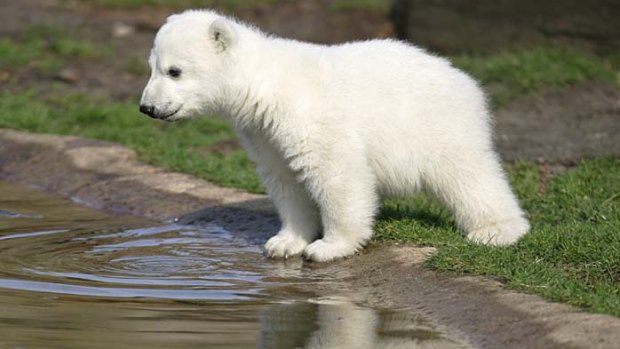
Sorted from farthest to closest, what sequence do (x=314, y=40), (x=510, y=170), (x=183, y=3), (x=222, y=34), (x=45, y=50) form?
(x=183, y=3) → (x=314, y=40) → (x=45, y=50) → (x=510, y=170) → (x=222, y=34)

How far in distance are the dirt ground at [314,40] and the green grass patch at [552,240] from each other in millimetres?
998

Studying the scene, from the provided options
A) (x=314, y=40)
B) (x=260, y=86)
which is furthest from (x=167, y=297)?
(x=314, y=40)

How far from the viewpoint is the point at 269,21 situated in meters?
15.3

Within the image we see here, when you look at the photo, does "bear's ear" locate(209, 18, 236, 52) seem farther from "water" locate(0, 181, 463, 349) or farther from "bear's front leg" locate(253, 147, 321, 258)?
"water" locate(0, 181, 463, 349)

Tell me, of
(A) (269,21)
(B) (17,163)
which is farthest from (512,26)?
(B) (17,163)

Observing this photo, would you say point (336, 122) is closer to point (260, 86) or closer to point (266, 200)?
point (260, 86)

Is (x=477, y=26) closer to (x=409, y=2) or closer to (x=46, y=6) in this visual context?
(x=409, y=2)

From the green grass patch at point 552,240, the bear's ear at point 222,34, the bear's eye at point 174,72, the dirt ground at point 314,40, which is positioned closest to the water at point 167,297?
the green grass patch at point 552,240

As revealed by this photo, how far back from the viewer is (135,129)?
11.2m

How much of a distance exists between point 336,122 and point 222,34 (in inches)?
32.6

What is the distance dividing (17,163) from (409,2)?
5952mm

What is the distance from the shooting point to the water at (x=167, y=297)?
5.39m

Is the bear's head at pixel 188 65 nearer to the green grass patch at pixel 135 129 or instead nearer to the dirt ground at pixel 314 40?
the green grass patch at pixel 135 129

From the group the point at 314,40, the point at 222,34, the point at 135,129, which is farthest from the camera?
the point at 314,40
